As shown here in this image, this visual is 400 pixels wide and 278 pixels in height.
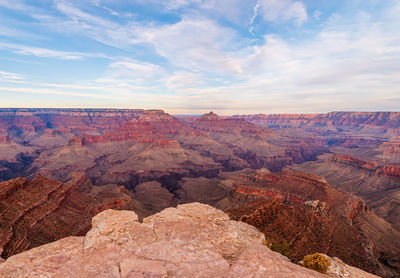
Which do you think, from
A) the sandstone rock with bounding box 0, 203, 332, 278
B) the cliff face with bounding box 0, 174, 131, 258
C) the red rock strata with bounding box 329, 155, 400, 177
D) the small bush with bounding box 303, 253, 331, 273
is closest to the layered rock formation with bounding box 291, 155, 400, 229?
the red rock strata with bounding box 329, 155, 400, 177

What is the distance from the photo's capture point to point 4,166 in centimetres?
13638

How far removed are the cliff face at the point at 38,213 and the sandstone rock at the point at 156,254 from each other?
2612cm

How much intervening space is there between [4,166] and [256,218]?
17751cm

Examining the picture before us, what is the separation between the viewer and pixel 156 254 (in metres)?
8.77

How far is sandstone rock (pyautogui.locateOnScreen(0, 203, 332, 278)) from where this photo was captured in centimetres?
771

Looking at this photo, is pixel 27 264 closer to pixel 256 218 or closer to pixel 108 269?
pixel 108 269

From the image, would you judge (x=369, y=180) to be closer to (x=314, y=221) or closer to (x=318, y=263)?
(x=314, y=221)

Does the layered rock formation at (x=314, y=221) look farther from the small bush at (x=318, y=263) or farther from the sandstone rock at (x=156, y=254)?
the sandstone rock at (x=156, y=254)

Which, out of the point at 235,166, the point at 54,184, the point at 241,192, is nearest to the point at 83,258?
the point at 54,184

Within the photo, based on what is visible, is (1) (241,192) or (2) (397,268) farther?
(1) (241,192)

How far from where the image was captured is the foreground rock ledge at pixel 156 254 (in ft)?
25.3

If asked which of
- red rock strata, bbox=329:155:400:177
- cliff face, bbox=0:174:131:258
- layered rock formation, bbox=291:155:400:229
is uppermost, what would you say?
cliff face, bbox=0:174:131:258

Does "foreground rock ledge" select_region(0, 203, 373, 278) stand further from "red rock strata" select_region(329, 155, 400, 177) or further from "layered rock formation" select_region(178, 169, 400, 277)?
"red rock strata" select_region(329, 155, 400, 177)

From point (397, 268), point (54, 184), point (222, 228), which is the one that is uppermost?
point (222, 228)
